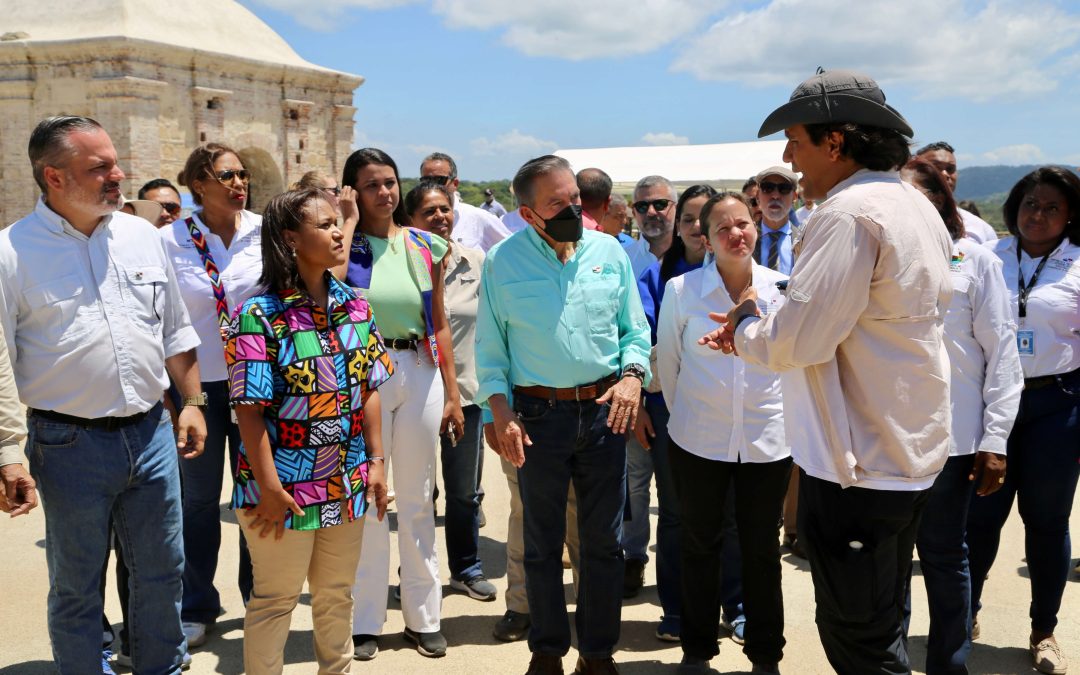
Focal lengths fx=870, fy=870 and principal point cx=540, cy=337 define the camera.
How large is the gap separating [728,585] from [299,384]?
8.18 feet

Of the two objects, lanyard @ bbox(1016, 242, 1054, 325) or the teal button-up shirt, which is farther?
lanyard @ bbox(1016, 242, 1054, 325)

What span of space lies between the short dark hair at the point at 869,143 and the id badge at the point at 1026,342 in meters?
1.96

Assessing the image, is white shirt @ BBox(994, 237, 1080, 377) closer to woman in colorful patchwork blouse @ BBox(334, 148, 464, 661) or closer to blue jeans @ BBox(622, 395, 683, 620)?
blue jeans @ BBox(622, 395, 683, 620)

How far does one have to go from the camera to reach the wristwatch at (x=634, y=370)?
381 centimetres

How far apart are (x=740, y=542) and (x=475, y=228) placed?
3.49 meters

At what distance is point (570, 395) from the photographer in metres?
3.77

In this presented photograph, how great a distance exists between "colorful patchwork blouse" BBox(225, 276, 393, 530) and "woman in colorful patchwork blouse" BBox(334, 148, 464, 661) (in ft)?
2.90

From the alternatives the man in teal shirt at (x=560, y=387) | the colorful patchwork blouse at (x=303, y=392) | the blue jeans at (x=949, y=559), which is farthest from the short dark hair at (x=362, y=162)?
the blue jeans at (x=949, y=559)

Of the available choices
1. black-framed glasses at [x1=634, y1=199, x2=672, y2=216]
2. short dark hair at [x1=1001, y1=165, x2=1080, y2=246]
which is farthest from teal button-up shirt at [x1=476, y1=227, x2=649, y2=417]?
short dark hair at [x1=1001, y1=165, x2=1080, y2=246]

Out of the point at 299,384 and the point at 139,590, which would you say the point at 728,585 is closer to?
the point at 299,384

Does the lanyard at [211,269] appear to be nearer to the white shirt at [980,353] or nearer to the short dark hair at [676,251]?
the short dark hair at [676,251]

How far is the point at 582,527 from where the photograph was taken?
3.91 m

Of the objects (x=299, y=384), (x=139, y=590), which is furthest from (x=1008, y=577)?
(x=139, y=590)

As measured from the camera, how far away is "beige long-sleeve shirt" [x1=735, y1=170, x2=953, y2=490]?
2.60 metres
